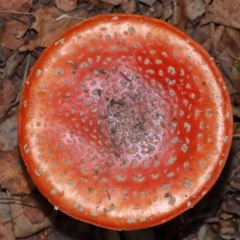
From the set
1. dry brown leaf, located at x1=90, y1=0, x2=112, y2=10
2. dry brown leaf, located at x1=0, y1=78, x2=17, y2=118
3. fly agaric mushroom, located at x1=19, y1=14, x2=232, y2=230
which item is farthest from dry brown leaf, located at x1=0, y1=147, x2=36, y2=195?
dry brown leaf, located at x1=90, y1=0, x2=112, y2=10

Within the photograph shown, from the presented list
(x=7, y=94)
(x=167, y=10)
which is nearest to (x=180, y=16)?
(x=167, y=10)

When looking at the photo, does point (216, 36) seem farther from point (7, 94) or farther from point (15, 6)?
point (7, 94)

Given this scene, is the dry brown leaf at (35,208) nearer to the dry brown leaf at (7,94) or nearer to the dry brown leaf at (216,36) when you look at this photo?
the dry brown leaf at (7,94)

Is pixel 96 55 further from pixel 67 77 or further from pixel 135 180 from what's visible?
pixel 135 180

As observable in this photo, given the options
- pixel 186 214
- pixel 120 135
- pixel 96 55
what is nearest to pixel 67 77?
pixel 96 55

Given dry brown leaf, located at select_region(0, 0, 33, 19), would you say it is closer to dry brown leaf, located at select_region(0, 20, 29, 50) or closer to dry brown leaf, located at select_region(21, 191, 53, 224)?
dry brown leaf, located at select_region(0, 20, 29, 50)
